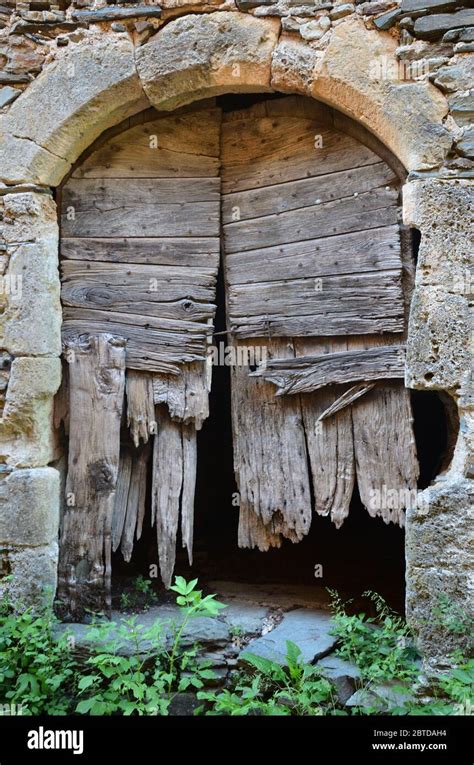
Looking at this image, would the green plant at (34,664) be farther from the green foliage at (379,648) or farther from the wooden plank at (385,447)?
the wooden plank at (385,447)

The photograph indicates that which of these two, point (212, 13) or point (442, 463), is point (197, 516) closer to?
point (442, 463)

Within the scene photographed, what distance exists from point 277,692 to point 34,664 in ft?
3.87

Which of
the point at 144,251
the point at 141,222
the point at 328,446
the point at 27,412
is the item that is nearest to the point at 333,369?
the point at 328,446

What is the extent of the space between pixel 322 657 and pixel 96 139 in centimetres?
303

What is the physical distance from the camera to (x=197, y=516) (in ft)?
17.4

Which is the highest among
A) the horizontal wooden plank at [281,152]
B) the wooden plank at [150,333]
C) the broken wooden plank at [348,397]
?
the horizontal wooden plank at [281,152]

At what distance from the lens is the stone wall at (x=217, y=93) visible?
116 inches

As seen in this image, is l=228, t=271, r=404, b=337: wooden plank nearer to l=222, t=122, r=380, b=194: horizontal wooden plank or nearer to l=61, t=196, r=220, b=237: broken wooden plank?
l=61, t=196, r=220, b=237: broken wooden plank

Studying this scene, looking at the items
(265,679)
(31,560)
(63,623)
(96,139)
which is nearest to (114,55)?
(96,139)

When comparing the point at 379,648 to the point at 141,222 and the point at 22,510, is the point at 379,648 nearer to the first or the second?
the point at 22,510

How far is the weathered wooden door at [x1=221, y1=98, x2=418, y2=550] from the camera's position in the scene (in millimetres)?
3307

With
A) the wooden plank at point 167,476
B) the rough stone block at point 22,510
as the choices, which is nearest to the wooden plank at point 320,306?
the wooden plank at point 167,476

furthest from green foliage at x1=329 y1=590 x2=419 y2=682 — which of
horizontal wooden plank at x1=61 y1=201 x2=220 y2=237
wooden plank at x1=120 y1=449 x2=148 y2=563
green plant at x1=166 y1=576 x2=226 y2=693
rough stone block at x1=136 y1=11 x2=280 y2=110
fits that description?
rough stone block at x1=136 y1=11 x2=280 y2=110

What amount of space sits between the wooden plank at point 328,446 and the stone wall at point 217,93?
0.50 metres
